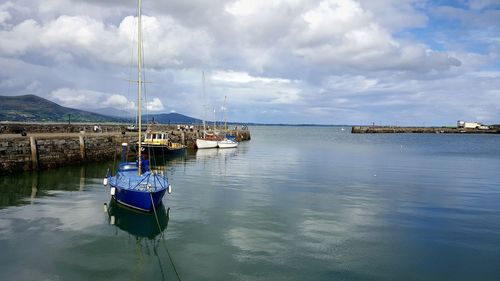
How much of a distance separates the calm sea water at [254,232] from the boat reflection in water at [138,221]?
80 millimetres

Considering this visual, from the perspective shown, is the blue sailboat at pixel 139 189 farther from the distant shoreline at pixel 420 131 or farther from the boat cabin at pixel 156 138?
the distant shoreline at pixel 420 131

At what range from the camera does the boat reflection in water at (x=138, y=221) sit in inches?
636

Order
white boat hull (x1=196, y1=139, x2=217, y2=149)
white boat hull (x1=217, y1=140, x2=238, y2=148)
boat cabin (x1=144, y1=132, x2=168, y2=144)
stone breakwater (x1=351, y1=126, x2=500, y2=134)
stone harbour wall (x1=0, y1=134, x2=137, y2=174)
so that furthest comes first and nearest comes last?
stone breakwater (x1=351, y1=126, x2=500, y2=134) → white boat hull (x1=217, y1=140, x2=238, y2=148) → white boat hull (x1=196, y1=139, x2=217, y2=149) → boat cabin (x1=144, y1=132, x2=168, y2=144) → stone harbour wall (x1=0, y1=134, x2=137, y2=174)

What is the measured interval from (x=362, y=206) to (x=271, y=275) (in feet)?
37.7

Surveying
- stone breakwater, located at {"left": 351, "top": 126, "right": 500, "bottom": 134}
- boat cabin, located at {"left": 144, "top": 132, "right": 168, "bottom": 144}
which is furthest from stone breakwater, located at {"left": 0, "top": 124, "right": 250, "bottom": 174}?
Result: stone breakwater, located at {"left": 351, "top": 126, "right": 500, "bottom": 134}

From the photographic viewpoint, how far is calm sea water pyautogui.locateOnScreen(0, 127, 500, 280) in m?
12.2

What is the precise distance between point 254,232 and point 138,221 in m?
5.46

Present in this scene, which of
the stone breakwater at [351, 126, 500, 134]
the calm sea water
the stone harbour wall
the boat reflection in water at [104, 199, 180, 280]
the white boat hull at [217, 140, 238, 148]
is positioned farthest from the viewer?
the stone breakwater at [351, 126, 500, 134]

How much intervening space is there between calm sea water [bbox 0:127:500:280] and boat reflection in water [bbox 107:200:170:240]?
8cm

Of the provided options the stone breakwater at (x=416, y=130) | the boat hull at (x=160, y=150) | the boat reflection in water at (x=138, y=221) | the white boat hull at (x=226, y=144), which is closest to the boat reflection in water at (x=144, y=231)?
the boat reflection in water at (x=138, y=221)

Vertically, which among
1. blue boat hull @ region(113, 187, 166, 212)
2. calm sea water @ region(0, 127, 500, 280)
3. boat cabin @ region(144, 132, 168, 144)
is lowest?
calm sea water @ region(0, 127, 500, 280)

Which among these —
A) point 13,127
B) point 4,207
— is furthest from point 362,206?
point 13,127

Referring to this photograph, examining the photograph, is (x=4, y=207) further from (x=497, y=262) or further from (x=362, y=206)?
(x=497, y=262)

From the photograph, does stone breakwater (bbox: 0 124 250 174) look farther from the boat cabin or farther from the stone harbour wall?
the boat cabin
